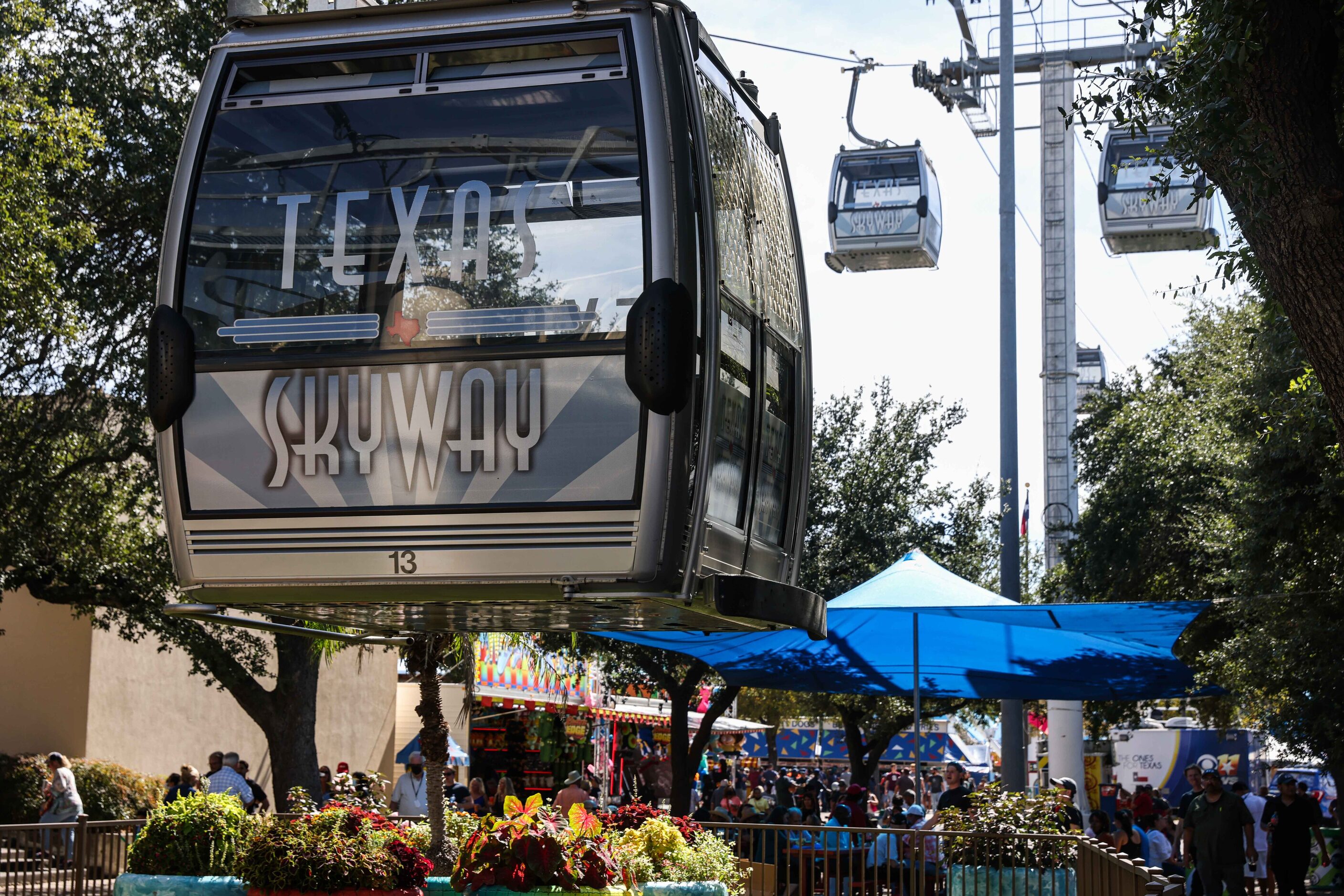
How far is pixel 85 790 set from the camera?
64.5 feet

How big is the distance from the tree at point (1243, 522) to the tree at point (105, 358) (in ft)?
39.7

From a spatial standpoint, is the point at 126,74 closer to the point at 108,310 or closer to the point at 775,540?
the point at 108,310

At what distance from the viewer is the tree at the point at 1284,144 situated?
6.80 m

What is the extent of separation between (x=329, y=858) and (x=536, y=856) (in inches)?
44.2

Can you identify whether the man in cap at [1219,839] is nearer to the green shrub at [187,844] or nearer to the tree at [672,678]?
the tree at [672,678]

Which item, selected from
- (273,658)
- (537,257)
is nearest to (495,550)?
(537,257)

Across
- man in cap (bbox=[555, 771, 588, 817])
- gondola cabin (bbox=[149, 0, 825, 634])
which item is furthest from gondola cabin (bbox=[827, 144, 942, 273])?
gondola cabin (bbox=[149, 0, 825, 634])

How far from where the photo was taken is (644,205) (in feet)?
18.6

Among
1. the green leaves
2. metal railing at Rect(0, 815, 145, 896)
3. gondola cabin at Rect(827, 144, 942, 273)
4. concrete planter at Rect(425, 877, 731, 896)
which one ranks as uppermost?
gondola cabin at Rect(827, 144, 942, 273)

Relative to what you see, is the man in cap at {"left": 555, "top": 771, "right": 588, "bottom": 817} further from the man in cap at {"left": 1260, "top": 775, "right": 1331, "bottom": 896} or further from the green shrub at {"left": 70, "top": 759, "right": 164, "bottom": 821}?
the man in cap at {"left": 1260, "top": 775, "right": 1331, "bottom": 896}

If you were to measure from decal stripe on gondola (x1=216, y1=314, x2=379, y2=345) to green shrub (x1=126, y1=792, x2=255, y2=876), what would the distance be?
12.7 ft

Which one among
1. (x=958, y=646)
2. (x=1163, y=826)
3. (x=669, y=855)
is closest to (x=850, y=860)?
(x=958, y=646)

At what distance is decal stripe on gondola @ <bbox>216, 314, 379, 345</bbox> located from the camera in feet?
19.5

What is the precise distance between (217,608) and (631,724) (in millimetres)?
31595
